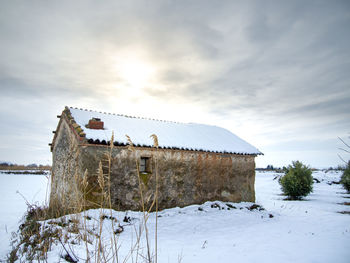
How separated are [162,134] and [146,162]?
1.66m

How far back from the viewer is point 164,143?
28.5ft

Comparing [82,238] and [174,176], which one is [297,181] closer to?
[174,176]

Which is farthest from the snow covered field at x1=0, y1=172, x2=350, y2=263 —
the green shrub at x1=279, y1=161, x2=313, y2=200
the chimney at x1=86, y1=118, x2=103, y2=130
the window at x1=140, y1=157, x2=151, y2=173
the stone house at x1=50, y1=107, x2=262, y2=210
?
the green shrub at x1=279, y1=161, x2=313, y2=200

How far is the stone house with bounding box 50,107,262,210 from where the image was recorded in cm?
733

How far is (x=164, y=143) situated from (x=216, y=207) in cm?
316

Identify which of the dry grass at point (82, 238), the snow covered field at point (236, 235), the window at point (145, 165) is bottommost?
the snow covered field at point (236, 235)

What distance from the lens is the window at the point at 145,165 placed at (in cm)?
838

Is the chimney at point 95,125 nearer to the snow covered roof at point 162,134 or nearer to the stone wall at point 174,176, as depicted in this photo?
the snow covered roof at point 162,134

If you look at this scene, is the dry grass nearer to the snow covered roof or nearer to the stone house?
the stone house

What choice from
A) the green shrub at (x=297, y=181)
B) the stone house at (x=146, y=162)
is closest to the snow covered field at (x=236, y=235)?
the stone house at (x=146, y=162)

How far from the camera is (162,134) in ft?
32.1

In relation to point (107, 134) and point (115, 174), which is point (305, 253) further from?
point (107, 134)

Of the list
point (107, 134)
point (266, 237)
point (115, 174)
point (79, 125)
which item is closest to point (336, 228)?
point (266, 237)

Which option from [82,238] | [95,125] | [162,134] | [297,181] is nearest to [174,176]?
[162,134]
